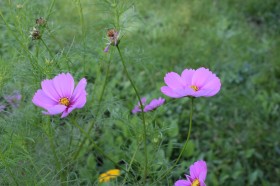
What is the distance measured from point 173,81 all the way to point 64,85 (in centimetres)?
22

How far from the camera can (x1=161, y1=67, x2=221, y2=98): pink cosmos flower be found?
86 cm

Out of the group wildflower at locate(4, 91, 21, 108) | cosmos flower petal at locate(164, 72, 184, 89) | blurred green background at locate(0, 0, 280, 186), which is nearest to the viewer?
cosmos flower petal at locate(164, 72, 184, 89)

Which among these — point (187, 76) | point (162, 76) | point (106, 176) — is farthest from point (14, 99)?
point (162, 76)

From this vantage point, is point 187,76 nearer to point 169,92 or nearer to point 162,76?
point 169,92

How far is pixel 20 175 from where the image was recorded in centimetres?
102

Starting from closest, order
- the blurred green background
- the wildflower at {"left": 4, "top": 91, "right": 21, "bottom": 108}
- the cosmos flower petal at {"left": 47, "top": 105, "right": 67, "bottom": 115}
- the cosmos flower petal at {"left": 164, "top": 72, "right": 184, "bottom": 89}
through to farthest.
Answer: the cosmos flower petal at {"left": 47, "top": 105, "right": 67, "bottom": 115}, the cosmos flower petal at {"left": 164, "top": 72, "right": 184, "bottom": 89}, the blurred green background, the wildflower at {"left": 4, "top": 91, "right": 21, "bottom": 108}

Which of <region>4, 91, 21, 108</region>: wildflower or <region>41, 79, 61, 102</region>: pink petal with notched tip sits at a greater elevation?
<region>4, 91, 21, 108</region>: wildflower

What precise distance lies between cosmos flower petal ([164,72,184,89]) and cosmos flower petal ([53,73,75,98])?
0.62 feet

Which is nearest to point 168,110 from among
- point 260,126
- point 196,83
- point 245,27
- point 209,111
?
point 209,111

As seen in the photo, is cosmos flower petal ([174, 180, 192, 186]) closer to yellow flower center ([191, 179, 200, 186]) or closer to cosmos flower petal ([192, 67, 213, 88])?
yellow flower center ([191, 179, 200, 186])

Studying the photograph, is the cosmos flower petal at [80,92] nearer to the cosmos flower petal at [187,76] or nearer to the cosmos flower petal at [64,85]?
the cosmos flower petal at [64,85]

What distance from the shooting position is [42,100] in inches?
34.4

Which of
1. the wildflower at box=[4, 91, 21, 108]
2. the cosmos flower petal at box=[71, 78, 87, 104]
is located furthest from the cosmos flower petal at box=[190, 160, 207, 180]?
the wildflower at box=[4, 91, 21, 108]

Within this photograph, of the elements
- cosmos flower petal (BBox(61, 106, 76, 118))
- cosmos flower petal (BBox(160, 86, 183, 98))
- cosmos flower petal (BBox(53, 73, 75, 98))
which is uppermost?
cosmos flower petal (BBox(53, 73, 75, 98))
